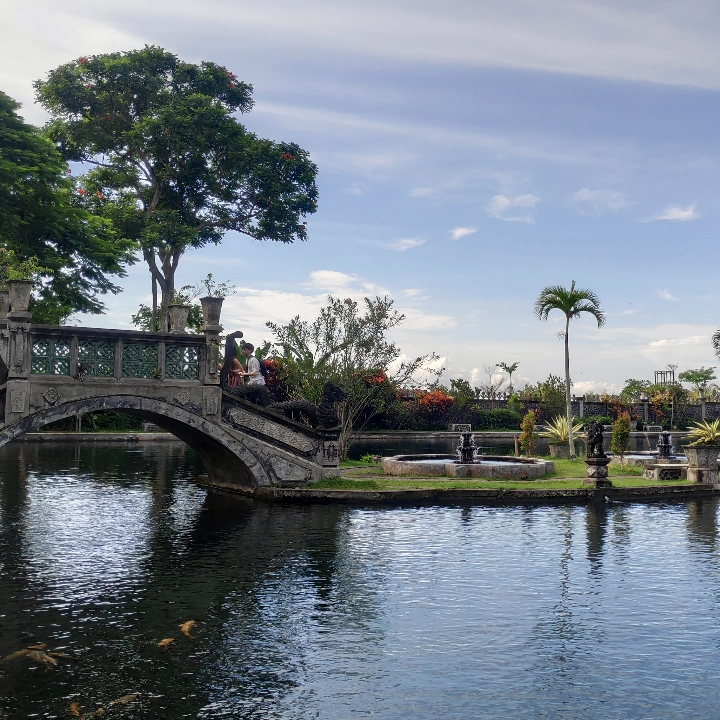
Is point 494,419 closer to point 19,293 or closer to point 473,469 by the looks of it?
point 473,469

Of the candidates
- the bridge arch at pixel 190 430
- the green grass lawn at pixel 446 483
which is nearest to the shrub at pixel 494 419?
the green grass lawn at pixel 446 483

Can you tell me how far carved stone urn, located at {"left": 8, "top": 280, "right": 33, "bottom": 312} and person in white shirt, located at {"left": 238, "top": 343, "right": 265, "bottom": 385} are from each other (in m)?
5.91

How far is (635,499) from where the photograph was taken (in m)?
21.8

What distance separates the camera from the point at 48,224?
2898 cm

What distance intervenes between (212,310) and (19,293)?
4.38 m

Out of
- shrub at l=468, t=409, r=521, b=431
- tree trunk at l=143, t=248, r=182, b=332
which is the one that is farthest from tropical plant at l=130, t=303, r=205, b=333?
shrub at l=468, t=409, r=521, b=431

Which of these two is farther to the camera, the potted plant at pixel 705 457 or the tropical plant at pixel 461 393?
the tropical plant at pixel 461 393

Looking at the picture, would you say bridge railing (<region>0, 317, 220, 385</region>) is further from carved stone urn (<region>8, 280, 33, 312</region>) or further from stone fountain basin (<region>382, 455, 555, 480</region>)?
stone fountain basin (<region>382, 455, 555, 480</region>)

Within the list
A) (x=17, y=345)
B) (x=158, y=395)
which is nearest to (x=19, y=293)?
(x=17, y=345)

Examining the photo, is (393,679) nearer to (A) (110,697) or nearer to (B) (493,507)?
(A) (110,697)

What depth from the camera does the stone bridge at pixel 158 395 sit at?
17.8m

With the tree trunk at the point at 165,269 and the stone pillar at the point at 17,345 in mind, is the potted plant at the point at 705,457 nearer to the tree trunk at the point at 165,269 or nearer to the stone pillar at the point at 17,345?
the stone pillar at the point at 17,345

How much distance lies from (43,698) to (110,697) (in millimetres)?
597

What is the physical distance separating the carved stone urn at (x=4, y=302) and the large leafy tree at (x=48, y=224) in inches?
311
